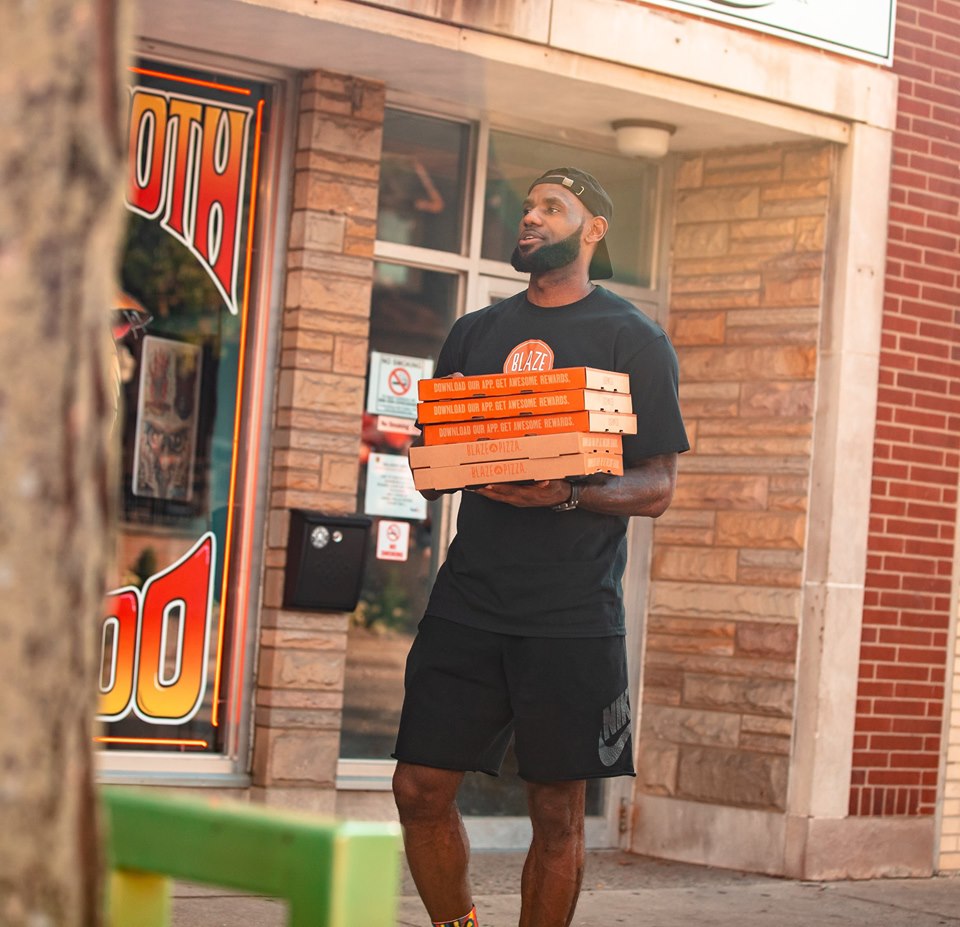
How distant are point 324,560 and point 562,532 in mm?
2457

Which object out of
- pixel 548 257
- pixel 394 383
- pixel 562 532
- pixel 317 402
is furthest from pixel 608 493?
pixel 394 383

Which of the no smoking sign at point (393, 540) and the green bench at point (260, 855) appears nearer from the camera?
the green bench at point (260, 855)

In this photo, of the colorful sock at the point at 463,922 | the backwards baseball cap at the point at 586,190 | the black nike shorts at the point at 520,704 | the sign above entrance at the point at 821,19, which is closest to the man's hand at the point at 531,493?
the black nike shorts at the point at 520,704

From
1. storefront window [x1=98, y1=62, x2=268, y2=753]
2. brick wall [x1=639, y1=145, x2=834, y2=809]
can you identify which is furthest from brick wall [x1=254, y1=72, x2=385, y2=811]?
brick wall [x1=639, y1=145, x2=834, y2=809]

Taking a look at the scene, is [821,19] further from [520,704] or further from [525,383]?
[520,704]

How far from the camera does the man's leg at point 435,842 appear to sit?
14.9ft

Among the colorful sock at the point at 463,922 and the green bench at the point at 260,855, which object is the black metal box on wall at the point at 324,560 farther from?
the green bench at the point at 260,855

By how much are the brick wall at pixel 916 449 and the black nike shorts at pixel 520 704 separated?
11.0 ft

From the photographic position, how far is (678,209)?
26.8ft

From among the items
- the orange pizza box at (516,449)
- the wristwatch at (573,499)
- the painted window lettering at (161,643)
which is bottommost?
the painted window lettering at (161,643)

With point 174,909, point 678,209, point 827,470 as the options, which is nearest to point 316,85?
point 678,209

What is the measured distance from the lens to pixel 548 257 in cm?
475

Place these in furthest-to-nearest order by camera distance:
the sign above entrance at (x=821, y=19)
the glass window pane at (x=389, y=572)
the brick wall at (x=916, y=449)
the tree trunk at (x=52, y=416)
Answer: the brick wall at (x=916, y=449)
the glass window pane at (x=389, y=572)
the sign above entrance at (x=821, y=19)
the tree trunk at (x=52, y=416)

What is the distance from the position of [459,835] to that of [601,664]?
1.89ft
